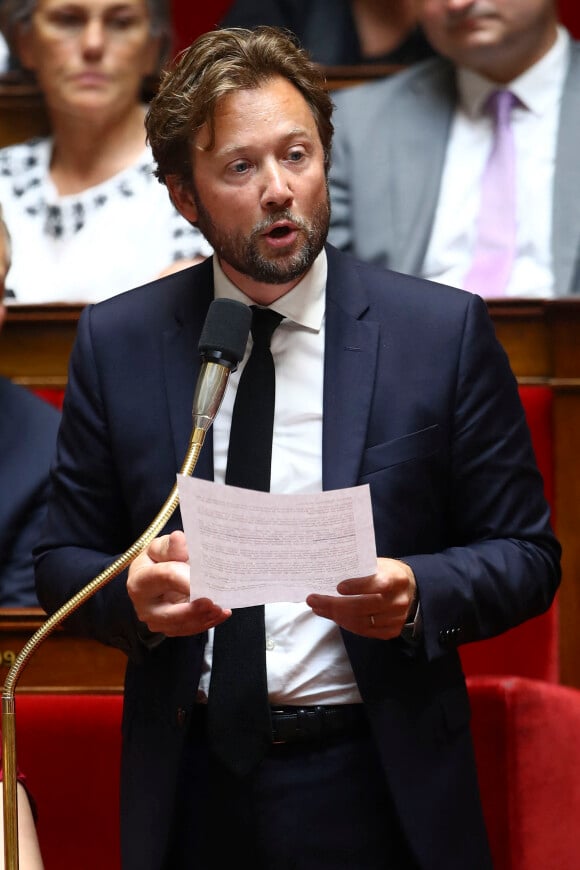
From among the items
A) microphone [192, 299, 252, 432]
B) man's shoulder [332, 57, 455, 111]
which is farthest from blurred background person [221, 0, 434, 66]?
microphone [192, 299, 252, 432]

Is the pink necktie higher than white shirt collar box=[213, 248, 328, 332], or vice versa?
the pink necktie

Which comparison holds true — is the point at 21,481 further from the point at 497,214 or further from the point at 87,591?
the point at 497,214

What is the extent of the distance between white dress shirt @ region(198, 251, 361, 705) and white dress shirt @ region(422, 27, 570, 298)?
1.05m

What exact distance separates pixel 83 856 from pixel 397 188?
1.24 meters

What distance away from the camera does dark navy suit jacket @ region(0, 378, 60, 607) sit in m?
1.54

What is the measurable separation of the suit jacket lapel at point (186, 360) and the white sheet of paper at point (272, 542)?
190 millimetres

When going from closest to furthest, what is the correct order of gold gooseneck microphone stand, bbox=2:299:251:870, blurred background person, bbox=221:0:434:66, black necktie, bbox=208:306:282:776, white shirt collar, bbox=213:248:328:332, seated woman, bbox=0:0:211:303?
gold gooseneck microphone stand, bbox=2:299:251:870, black necktie, bbox=208:306:282:776, white shirt collar, bbox=213:248:328:332, seated woman, bbox=0:0:211:303, blurred background person, bbox=221:0:434:66

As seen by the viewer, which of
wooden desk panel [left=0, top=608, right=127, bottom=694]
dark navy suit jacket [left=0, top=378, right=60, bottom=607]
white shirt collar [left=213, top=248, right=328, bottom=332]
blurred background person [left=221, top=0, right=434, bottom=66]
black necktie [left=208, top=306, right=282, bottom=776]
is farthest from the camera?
blurred background person [left=221, top=0, right=434, bottom=66]

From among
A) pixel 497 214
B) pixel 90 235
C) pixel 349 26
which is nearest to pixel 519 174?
pixel 497 214

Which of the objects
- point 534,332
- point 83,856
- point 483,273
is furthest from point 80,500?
point 483,273

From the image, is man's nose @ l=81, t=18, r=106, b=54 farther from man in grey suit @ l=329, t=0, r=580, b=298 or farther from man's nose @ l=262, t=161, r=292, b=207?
man's nose @ l=262, t=161, r=292, b=207

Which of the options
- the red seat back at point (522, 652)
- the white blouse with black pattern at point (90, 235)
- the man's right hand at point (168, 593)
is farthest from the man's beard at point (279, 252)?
the white blouse with black pattern at point (90, 235)

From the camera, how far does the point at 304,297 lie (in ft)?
3.51

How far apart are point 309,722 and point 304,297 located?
338 millimetres
